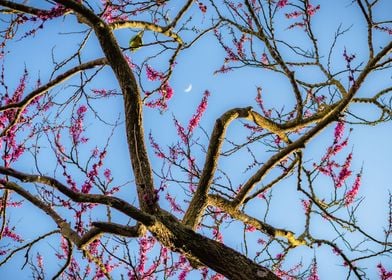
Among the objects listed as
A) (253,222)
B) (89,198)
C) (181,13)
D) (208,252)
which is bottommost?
(208,252)

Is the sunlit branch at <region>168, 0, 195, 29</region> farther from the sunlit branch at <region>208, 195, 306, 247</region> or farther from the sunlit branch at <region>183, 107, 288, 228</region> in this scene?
the sunlit branch at <region>208, 195, 306, 247</region>

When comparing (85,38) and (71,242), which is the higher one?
(85,38)

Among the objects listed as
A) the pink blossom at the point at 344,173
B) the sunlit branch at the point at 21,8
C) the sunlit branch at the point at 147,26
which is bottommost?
the pink blossom at the point at 344,173

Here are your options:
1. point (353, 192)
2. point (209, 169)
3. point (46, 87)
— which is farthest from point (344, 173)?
point (46, 87)

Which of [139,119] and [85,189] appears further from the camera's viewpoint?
[139,119]

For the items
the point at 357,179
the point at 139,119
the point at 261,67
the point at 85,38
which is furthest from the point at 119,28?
the point at 357,179

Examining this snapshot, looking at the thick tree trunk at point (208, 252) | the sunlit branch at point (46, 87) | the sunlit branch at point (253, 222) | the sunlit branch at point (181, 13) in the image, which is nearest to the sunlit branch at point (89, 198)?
the thick tree trunk at point (208, 252)

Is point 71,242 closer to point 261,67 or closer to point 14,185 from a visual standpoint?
point 14,185

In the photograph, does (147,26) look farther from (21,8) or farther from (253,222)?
(253,222)

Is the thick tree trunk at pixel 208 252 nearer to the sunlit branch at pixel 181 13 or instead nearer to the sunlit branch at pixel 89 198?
the sunlit branch at pixel 89 198

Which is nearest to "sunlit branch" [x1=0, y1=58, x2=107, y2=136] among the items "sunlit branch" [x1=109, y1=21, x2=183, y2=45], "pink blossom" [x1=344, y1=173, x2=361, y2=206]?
"sunlit branch" [x1=109, y1=21, x2=183, y2=45]

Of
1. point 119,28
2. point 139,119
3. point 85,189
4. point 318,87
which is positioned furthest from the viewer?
point 318,87

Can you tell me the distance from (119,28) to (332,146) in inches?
121

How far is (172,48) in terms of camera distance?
5316 millimetres
